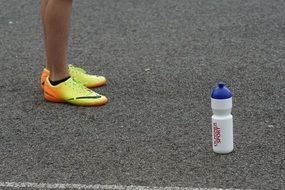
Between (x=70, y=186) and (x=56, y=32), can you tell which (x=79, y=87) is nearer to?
(x=56, y=32)

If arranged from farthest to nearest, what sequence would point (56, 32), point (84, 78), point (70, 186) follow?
point (84, 78) < point (56, 32) < point (70, 186)

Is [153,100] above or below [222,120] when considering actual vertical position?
below

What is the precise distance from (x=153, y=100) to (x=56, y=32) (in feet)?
2.81

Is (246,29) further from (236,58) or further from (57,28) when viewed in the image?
(57,28)

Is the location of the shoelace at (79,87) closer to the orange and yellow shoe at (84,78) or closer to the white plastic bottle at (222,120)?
the orange and yellow shoe at (84,78)

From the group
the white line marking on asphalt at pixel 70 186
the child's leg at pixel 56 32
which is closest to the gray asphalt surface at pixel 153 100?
the white line marking on asphalt at pixel 70 186

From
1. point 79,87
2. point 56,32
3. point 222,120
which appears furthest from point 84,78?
point 222,120

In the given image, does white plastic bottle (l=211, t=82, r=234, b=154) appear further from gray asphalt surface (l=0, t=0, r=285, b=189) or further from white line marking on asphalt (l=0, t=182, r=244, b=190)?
white line marking on asphalt (l=0, t=182, r=244, b=190)

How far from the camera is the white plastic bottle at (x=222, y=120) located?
13.2 ft

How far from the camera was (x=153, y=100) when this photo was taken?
5.20 metres

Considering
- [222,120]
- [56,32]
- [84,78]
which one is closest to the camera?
[222,120]

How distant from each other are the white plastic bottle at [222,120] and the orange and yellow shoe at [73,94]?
122cm

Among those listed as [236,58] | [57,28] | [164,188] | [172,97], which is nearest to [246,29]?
[236,58]

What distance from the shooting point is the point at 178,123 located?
4715 millimetres
